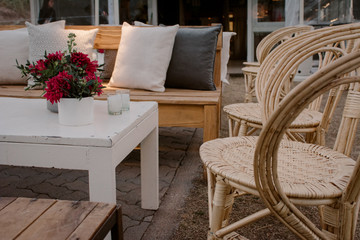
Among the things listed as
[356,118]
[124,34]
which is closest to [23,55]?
[124,34]

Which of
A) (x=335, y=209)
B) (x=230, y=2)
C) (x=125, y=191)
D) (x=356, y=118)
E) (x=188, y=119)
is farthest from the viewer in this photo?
(x=230, y=2)

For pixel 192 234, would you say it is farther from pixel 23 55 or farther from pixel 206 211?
pixel 23 55

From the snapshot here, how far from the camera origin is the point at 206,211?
187cm

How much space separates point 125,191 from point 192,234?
0.59 meters

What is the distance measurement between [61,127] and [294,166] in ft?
2.75

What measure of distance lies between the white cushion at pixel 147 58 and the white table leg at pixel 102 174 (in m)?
1.41

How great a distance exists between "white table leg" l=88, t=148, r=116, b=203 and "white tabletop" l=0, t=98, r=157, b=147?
0.03m

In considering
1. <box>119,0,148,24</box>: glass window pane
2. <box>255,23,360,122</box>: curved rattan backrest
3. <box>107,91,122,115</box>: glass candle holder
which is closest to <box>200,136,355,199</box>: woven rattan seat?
<box>255,23,360,122</box>: curved rattan backrest

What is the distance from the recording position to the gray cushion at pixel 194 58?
104 inches

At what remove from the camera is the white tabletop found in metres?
1.26

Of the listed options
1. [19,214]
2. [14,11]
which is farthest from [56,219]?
[14,11]

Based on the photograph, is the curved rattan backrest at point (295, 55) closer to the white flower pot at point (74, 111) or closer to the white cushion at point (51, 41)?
the white flower pot at point (74, 111)

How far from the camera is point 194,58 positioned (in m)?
2.64

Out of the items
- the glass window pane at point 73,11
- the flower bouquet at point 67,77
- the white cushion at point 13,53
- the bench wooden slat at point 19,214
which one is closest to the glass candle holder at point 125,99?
the flower bouquet at point 67,77
